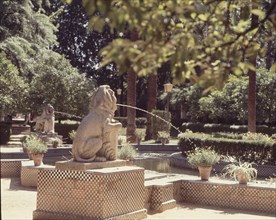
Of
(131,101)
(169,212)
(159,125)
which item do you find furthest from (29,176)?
(159,125)

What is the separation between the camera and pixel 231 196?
37.4 ft

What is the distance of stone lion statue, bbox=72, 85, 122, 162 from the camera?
9.20m

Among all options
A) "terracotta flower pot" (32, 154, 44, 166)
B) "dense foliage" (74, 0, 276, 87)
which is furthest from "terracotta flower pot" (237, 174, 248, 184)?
"dense foliage" (74, 0, 276, 87)

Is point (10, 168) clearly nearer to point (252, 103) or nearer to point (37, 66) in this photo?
point (252, 103)

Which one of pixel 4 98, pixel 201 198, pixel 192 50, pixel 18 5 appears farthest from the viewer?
pixel 18 5

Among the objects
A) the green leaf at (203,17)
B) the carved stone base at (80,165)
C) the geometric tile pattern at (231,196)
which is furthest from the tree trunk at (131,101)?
the green leaf at (203,17)

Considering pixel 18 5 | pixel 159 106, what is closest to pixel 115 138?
pixel 18 5

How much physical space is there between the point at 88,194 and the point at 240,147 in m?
11.4

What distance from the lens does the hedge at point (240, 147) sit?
715 inches

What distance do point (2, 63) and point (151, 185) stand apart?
52.6ft

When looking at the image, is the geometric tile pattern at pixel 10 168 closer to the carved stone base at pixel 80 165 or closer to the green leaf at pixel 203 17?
the carved stone base at pixel 80 165

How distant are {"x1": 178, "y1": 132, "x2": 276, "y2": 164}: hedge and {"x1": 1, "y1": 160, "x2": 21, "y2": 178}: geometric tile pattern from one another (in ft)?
24.6

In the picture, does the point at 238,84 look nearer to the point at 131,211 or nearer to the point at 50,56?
the point at 50,56

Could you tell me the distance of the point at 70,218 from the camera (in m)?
8.66
